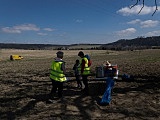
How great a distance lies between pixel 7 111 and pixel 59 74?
6.89ft

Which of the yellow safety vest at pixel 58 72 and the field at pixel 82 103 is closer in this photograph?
the field at pixel 82 103

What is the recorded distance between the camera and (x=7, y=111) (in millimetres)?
10102

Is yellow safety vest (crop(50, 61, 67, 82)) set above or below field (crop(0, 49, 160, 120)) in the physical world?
above

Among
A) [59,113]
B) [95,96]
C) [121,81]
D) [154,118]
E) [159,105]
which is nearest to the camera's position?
[154,118]

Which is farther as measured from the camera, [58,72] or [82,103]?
[58,72]

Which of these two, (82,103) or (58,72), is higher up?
(58,72)

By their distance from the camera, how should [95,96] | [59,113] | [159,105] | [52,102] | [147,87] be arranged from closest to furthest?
[59,113]
[159,105]
[52,102]
[95,96]
[147,87]

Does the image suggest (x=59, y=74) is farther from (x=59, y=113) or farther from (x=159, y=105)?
(x=159, y=105)

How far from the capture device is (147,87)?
13.2m

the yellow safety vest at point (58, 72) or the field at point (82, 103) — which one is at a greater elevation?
the yellow safety vest at point (58, 72)

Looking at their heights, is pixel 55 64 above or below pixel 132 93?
above

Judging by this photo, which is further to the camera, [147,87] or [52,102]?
[147,87]

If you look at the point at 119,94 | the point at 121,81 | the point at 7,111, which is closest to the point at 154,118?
the point at 119,94

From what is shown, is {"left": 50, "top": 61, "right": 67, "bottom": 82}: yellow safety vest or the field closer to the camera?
the field
